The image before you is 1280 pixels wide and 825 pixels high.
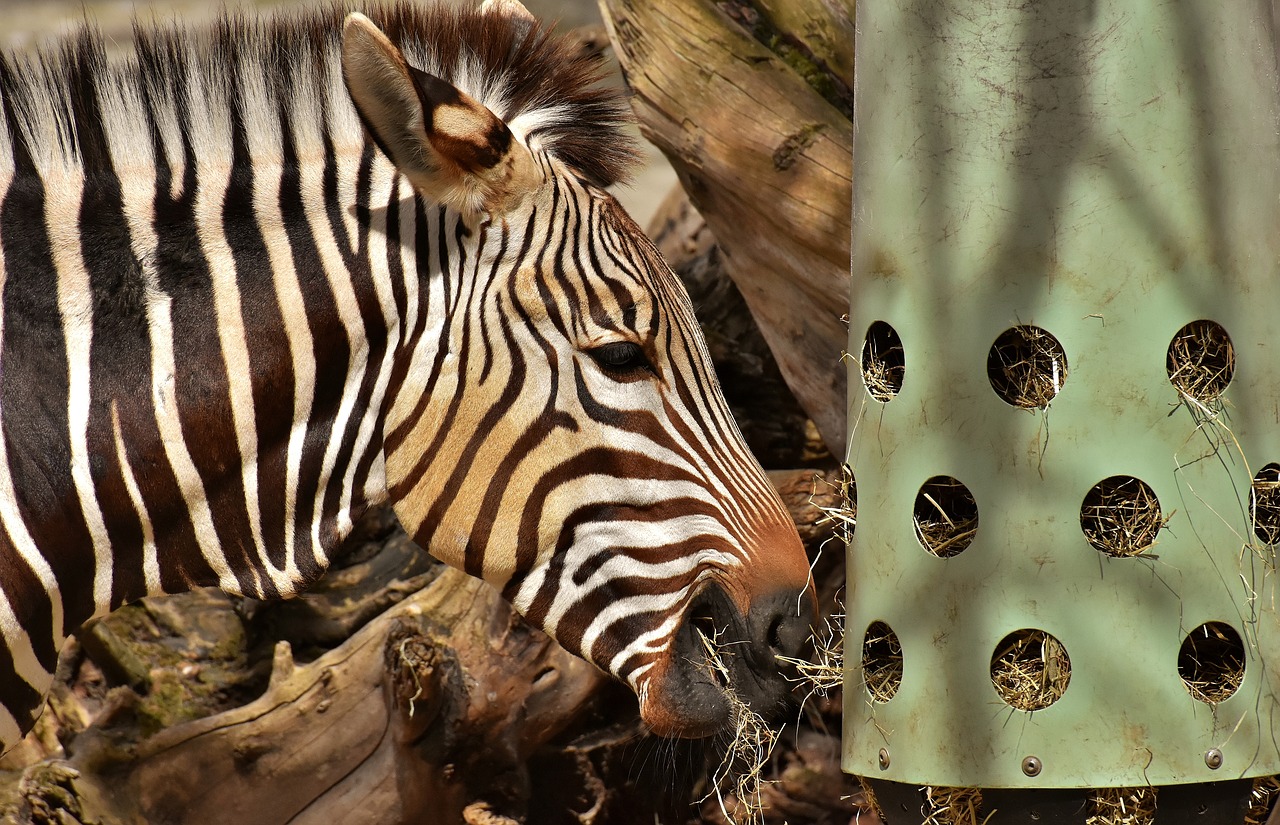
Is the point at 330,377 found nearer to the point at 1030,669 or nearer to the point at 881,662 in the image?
the point at 881,662

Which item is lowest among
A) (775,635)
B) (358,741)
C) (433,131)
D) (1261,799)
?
(358,741)

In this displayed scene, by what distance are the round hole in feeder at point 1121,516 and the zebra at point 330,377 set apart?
0.74m

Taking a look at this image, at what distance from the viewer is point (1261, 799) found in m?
2.41

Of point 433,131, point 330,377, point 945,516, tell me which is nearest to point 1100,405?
point 945,516

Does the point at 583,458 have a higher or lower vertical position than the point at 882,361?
lower

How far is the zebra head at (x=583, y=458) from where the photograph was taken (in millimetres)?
2760

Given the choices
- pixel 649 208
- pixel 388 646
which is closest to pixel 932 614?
pixel 388 646

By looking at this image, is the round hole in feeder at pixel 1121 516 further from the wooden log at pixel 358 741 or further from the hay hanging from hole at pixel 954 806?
the wooden log at pixel 358 741

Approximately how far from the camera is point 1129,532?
7.33 feet

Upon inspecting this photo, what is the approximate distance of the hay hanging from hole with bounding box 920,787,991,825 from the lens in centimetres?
238

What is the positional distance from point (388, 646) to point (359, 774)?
1.58ft

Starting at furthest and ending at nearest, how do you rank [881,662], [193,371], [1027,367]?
[193,371], [881,662], [1027,367]

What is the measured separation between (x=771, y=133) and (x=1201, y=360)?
192 centimetres

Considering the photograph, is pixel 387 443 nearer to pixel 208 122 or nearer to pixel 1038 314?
pixel 208 122
